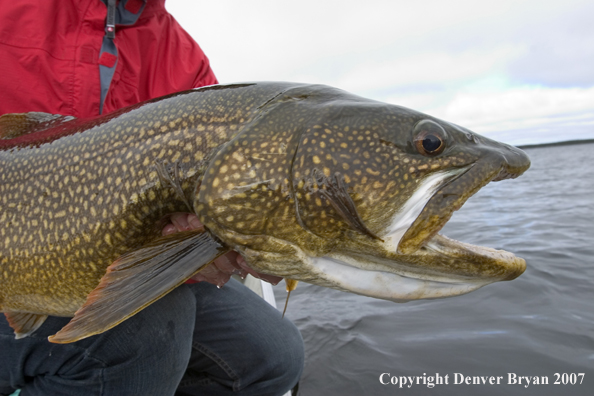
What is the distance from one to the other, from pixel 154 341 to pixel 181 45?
2240 millimetres

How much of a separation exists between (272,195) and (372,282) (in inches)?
22.0

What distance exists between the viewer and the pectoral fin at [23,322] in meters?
2.03

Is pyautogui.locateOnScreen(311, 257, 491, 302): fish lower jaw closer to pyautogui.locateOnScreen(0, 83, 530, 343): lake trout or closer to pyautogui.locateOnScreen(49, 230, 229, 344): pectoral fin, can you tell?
pyautogui.locateOnScreen(0, 83, 530, 343): lake trout

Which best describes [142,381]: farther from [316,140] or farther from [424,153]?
[424,153]

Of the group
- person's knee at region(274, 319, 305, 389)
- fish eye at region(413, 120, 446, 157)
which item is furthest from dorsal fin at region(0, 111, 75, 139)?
person's knee at region(274, 319, 305, 389)

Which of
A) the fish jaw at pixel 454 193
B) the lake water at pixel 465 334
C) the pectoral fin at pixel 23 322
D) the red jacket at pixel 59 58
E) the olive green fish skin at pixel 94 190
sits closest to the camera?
the fish jaw at pixel 454 193

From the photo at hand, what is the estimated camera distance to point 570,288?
5.20m

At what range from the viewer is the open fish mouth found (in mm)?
1422

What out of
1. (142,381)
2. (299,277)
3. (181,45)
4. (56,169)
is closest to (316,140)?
(299,277)

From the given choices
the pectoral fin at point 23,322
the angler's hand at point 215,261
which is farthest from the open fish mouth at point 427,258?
the pectoral fin at point 23,322

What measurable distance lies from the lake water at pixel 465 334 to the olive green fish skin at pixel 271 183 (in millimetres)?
2369

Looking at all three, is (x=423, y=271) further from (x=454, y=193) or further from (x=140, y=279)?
Result: (x=140, y=279)

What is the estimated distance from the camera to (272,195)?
1496mm

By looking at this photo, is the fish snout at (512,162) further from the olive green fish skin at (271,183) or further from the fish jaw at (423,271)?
the fish jaw at (423,271)
